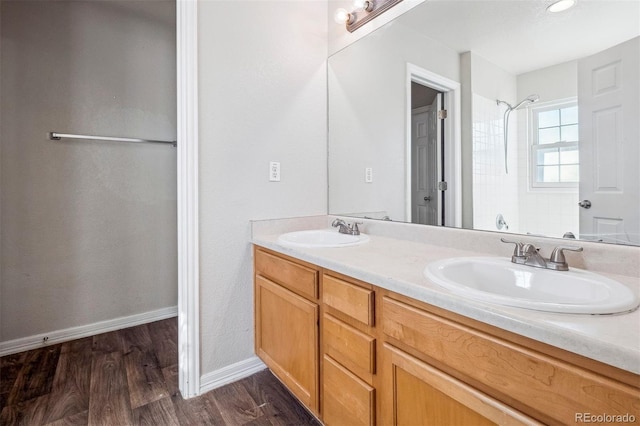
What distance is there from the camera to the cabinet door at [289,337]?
1251 mm

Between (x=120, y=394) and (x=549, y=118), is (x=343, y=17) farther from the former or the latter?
(x=120, y=394)

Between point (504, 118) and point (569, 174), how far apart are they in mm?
307

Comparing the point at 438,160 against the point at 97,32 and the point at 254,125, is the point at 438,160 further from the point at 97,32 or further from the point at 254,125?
the point at 97,32

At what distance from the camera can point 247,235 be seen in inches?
67.7

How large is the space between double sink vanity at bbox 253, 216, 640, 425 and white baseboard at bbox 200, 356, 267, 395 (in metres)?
0.20

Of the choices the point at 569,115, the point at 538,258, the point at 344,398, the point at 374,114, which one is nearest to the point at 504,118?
the point at 569,115

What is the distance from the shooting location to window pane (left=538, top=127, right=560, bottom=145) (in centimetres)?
109

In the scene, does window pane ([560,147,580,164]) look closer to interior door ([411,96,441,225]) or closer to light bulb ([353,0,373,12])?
interior door ([411,96,441,225])

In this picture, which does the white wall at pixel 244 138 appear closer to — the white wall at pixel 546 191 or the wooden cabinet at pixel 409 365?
the wooden cabinet at pixel 409 365

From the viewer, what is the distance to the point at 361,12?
1.78 m

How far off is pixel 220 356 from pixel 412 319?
1220mm

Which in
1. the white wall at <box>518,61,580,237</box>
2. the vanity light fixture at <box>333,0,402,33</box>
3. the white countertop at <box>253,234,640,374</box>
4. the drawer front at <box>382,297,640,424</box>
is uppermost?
the vanity light fixture at <box>333,0,402,33</box>

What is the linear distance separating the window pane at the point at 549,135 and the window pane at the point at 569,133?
0.01 meters

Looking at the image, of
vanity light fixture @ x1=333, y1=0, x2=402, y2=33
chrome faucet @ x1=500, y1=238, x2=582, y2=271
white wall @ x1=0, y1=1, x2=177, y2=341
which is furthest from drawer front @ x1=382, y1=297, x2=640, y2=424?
white wall @ x1=0, y1=1, x2=177, y2=341
